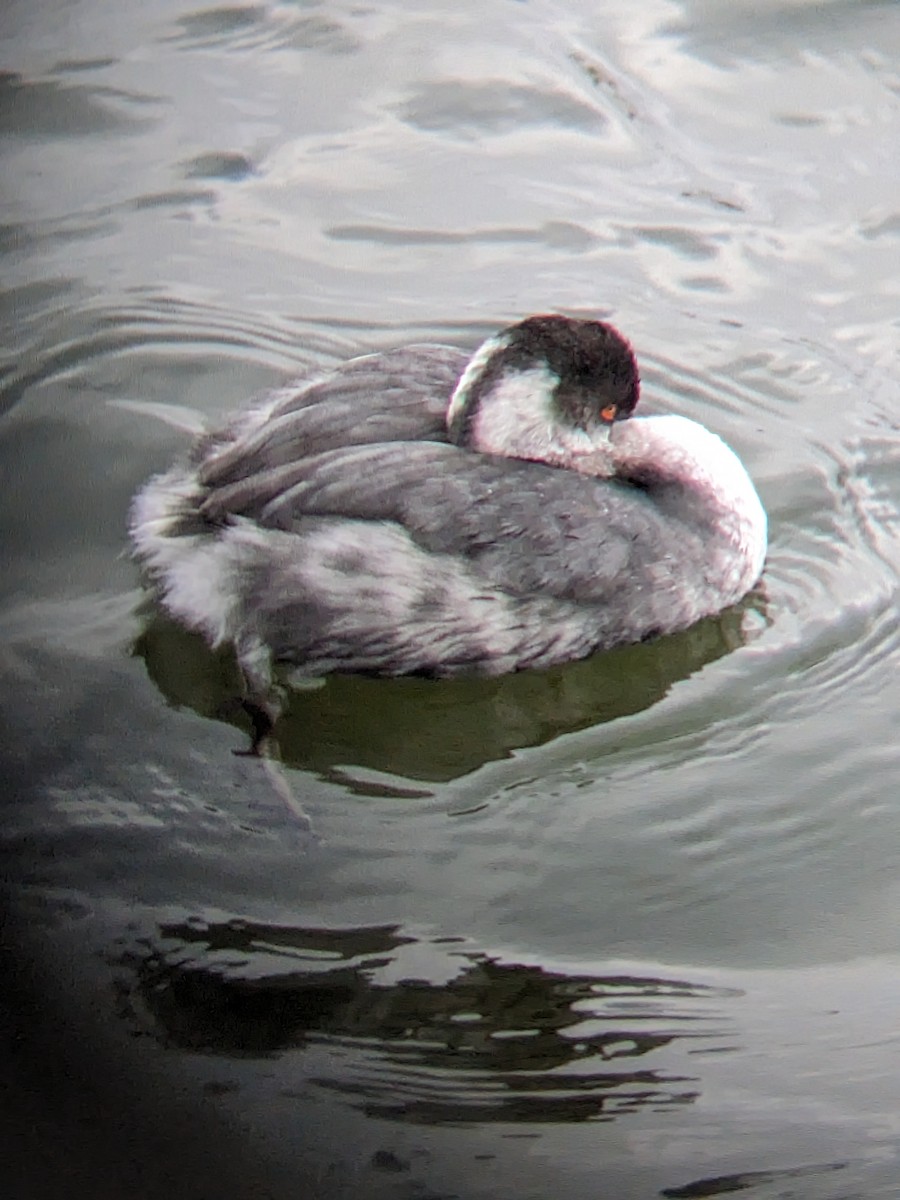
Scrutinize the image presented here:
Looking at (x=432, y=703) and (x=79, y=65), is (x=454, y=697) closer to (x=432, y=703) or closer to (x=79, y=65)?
(x=432, y=703)

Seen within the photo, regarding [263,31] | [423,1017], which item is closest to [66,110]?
[263,31]

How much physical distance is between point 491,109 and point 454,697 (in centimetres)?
320

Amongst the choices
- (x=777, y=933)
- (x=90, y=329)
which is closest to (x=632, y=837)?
(x=777, y=933)

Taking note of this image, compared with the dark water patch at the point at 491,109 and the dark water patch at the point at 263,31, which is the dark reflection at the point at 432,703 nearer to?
the dark water patch at the point at 491,109

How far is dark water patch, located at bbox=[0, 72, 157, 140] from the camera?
22.6ft

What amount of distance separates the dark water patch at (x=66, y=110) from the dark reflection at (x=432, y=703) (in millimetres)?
2868

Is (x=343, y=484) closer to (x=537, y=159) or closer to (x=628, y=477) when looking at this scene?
(x=628, y=477)

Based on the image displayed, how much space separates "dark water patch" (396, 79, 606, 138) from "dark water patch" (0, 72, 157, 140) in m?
1.01

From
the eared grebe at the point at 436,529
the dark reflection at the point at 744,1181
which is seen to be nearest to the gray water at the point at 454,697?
the dark reflection at the point at 744,1181

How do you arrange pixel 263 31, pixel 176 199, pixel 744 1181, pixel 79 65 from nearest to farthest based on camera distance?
pixel 744 1181 < pixel 176 199 < pixel 79 65 < pixel 263 31

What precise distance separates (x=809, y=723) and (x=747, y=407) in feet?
4.68

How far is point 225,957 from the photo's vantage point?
356 centimetres

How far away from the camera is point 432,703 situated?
4500 mm

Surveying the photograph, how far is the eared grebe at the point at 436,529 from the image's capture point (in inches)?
170
